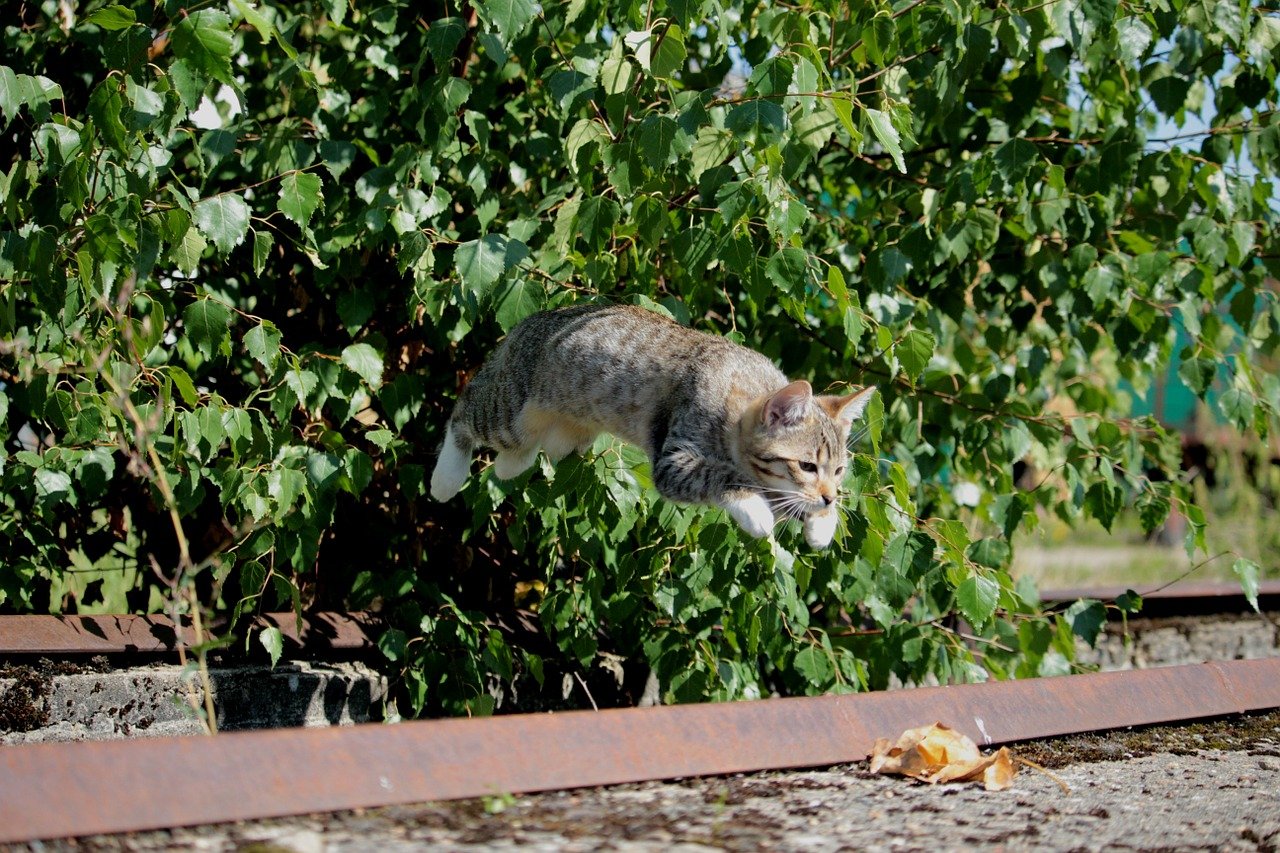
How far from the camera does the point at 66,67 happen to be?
170 inches

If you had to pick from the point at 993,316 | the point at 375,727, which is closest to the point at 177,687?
the point at 375,727

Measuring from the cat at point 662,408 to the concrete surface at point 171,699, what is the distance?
749mm

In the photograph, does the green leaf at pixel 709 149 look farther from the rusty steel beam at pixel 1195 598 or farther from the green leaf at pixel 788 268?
the rusty steel beam at pixel 1195 598

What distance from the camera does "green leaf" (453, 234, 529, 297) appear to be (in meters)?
3.53

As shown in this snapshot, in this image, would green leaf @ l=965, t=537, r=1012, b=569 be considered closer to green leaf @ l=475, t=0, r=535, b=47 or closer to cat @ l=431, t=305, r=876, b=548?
cat @ l=431, t=305, r=876, b=548

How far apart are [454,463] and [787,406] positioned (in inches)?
43.8

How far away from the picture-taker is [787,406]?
12.3ft

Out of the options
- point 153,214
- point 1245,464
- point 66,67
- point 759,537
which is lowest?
point 1245,464

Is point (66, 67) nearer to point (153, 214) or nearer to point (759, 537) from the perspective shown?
point (153, 214)

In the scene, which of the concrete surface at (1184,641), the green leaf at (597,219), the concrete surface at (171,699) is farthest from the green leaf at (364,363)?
the concrete surface at (1184,641)

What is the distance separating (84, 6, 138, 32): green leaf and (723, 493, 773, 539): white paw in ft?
6.06

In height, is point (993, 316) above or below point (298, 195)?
below

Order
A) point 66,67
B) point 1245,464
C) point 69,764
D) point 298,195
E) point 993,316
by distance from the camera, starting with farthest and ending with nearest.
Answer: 1. point 1245,464
2. point 993,316
3. point 66,67
4. point 298,195
5. point 69,764

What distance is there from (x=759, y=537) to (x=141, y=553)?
2338 millimetres
